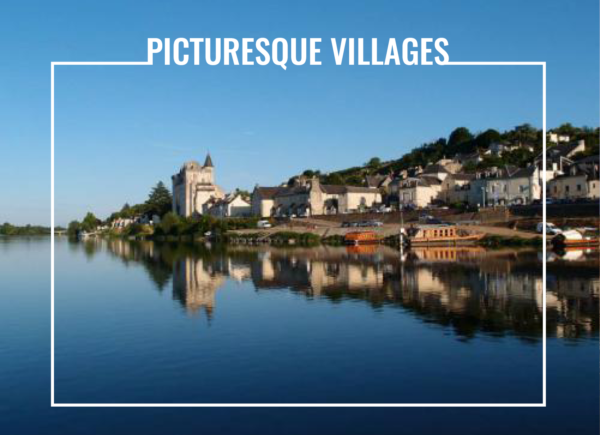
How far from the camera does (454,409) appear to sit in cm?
1227

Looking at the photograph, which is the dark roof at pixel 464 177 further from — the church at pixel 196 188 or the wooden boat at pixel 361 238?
the church at pixel 196 188

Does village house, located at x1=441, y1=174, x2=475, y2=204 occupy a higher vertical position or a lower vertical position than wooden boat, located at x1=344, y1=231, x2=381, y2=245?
higher

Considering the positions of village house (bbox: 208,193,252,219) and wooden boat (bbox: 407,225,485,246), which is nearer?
wooden boat (bbox: 407,225,485,246)

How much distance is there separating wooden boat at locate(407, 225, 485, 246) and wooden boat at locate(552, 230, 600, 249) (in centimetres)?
1050

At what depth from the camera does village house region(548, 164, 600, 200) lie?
71.6m

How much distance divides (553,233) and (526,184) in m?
23.4

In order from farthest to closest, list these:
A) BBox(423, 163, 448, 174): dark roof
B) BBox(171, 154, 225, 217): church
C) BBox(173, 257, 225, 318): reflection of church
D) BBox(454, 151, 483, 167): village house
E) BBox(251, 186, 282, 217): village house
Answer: BBox(171, 154, 225, 217): church → BBox(251, 186, 282, 217): village house → BBox(454, 151, 483, 167): village house → BBox(423, 163, 448, 174): dark roof → BBox(173, 257, 225, 318): reflection of church

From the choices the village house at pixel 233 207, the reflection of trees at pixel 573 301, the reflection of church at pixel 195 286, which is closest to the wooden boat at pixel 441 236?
the reflection of trees at pixel 573 301

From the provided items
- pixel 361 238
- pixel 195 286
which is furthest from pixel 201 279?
pixel 361 238

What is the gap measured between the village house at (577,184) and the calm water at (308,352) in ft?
142

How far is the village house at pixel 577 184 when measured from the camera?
71.6m

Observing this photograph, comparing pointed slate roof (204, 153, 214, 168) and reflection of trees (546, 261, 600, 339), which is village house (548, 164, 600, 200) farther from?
pointed slate roof (204, 153, 214, 168)

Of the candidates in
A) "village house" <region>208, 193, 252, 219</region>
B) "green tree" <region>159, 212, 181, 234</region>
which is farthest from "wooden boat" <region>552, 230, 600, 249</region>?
"village house" <region>208, 193, 252, 219</region>

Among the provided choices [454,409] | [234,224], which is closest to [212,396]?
[454,409]
